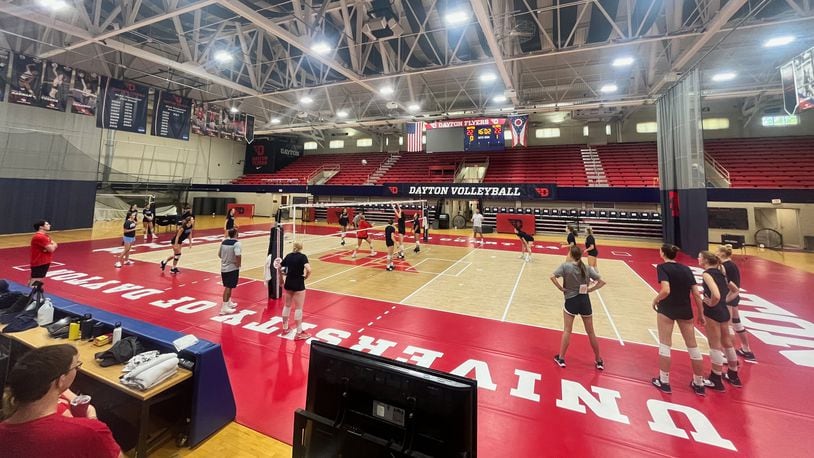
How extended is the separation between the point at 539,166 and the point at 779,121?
14747mm

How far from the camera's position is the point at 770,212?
58.0ft

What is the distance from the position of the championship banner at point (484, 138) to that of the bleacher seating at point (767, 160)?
1281cm

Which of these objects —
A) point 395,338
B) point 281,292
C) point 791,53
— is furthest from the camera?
point 791,53

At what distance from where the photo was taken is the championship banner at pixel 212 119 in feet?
54.8

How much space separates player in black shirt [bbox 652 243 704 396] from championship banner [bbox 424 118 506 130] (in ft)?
50.7

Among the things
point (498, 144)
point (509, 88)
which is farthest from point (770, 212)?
point (509, 88)

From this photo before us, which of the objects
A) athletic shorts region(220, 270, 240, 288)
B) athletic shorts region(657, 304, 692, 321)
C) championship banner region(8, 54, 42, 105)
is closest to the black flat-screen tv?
athletic shorts region(657, 304, 692, 321)

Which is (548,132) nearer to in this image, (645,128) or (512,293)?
(645,128)

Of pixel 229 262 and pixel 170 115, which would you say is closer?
pixel 229 262

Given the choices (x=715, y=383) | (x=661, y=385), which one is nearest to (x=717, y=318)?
(x=715, y=383)

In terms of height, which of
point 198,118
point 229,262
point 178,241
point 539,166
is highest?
point 539,166

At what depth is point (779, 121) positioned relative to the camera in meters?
20.7

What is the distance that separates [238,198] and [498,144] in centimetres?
2530

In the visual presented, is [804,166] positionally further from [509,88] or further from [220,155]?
[220,155]
